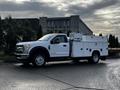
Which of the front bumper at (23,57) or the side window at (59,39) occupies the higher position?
the side window at (59,39)

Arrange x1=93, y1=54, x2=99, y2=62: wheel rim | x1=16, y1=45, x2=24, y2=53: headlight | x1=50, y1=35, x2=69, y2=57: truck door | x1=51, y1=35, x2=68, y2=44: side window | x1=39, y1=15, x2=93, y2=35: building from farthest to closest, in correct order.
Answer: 1. x1=39, y1=15, x2=93, y2=35: building
2. x1=93, y1=54, x2=99, y2=62: wheel rim
3. x1=51, y1=35, x2=68, y2=44: side window
4. x1=50, y1=35, x2=69, y2=57: truck door
5. x1=16, y1=45, x2=24, y2=53: headlight

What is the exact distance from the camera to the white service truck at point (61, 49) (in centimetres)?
1984

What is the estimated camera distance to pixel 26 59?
65.0ft

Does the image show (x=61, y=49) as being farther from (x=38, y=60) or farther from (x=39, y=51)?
(x=38, y=60)

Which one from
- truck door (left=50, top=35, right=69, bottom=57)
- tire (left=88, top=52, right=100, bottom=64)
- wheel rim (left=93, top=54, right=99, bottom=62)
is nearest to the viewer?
truck door (left=50, top=35, right=69, bottom=57)

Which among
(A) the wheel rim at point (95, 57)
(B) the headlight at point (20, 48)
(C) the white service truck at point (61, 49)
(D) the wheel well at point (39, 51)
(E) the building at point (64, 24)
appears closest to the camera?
(D) the wheel well at point (39, 51)

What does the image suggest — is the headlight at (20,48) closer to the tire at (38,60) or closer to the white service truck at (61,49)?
the white service truck at (61,49)

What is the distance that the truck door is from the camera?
68.4ft

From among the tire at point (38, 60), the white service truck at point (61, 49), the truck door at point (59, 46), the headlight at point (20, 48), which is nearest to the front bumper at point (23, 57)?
the white service truck at point (61, 49)

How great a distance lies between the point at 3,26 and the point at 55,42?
10529 mm

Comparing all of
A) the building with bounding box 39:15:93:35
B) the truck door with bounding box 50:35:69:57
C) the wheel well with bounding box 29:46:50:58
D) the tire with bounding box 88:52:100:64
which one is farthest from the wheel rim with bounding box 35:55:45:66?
the building with bounding box 39:15:93:35

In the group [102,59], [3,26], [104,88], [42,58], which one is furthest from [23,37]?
[104,88]

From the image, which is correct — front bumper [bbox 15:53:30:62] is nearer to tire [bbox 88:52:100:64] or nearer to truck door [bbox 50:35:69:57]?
truck door [bbox 50:35:69:57]

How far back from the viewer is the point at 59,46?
21250 millimetres
